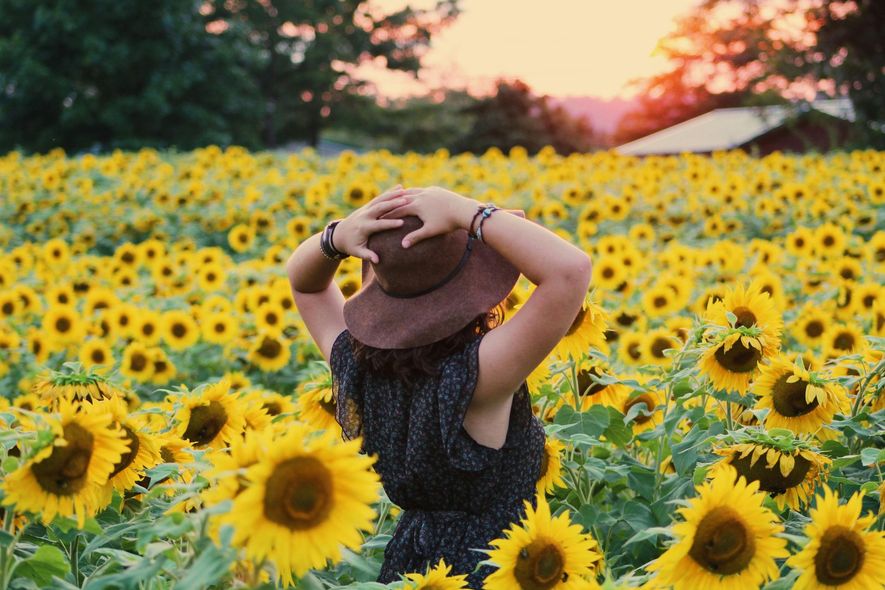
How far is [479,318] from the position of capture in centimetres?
218

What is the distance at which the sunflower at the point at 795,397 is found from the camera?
234 cm

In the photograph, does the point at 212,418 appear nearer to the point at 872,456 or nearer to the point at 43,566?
the point at 43,566

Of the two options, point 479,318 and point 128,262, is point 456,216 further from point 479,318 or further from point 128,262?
point 128,262

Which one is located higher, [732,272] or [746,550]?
[746,550]

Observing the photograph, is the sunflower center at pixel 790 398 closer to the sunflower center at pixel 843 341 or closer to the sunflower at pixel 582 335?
the sunflower at pixel 582 335

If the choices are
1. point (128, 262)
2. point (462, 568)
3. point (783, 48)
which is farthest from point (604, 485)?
point (783, 48)

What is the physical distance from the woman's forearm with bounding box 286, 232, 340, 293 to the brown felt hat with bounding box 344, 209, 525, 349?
0.29m

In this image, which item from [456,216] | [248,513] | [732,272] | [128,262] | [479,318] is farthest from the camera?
[128,262]

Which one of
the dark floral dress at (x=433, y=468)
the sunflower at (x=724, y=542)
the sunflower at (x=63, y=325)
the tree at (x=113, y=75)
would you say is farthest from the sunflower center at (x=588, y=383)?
the tree at (x=113, y=75)

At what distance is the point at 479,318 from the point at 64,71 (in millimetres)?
31420

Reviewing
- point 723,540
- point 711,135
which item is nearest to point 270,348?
point 723,540

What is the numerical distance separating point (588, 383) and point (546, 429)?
0.47 m

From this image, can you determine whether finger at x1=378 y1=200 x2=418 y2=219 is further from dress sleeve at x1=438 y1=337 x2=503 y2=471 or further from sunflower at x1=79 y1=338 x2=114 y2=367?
sunflower at x1=79 y1=338 x2=114 y2=367

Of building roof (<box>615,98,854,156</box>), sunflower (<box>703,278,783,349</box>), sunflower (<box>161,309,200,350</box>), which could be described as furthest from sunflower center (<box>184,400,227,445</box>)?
building roof (<box>615,98,854,156</box>)
